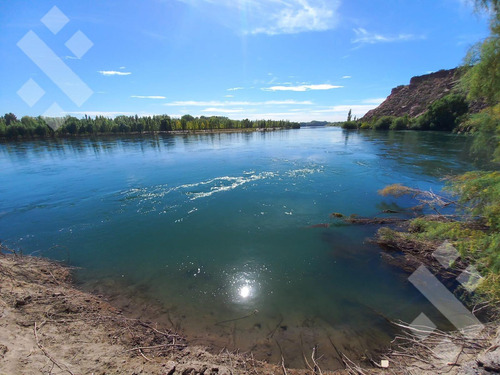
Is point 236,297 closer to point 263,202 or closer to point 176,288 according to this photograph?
point 176,288

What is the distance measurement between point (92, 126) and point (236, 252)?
121 m

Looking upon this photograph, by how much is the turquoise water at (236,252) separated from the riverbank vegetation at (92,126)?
292ft

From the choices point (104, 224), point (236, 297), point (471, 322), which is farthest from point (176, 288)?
point (471, 322)

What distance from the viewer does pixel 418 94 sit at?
132875 millimetres

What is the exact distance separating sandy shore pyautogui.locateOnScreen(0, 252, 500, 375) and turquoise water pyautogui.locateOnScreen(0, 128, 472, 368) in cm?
93

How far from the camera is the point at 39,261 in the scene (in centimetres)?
878

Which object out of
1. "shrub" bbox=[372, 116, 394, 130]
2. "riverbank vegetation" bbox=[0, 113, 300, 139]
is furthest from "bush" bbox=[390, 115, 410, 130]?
"riverbank vegetation" bbox=[0, 113, 300, 139]

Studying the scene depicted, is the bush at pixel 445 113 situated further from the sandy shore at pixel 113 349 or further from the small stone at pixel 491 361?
the small stone at pixel 491 361

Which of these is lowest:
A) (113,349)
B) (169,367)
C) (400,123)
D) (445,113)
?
(113,349)

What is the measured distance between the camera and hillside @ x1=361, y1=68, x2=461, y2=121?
116 m

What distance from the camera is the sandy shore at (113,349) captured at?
12.8 ft

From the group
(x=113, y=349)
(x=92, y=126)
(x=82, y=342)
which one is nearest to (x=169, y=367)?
(x=113, y=349)

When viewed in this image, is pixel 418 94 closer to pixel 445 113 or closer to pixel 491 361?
pixel 445 113

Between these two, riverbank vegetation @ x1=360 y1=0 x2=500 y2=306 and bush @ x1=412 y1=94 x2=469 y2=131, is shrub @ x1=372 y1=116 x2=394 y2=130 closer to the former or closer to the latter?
bush @ x1=412 y1=94 x2=469 y2=131
